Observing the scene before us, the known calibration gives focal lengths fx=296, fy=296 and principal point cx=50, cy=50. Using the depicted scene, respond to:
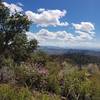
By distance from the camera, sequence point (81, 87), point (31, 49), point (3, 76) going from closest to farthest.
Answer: point (81, 87) < point (3, 76) < point (31, 49)

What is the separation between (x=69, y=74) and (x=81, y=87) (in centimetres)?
246

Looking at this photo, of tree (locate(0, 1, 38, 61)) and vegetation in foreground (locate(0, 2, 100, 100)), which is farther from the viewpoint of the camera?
tree (locate(0, 1, 38, 61))

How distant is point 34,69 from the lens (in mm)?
21406

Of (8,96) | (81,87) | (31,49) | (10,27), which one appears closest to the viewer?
(8,96)

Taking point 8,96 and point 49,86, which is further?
point 49,86

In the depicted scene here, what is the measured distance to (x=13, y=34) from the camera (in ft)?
100

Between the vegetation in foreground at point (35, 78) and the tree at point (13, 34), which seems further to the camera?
the tree at point (13, 34)

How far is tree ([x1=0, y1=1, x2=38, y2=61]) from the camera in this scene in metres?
30.5

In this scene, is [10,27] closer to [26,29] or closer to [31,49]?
[26,29]

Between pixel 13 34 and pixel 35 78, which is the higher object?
pixel 13 34

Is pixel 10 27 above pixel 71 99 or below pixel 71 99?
above

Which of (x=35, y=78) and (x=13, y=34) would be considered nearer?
(x=35, y=78)

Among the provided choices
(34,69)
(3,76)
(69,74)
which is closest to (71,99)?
(69,74)

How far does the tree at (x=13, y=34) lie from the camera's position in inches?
1203
